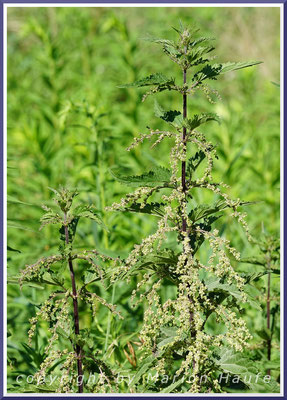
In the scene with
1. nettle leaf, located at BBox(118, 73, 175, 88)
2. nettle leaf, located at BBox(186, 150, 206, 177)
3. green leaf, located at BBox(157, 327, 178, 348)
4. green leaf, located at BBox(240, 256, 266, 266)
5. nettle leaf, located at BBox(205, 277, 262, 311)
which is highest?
nettle leaf, located at BBox(118, 73, 175, 88)

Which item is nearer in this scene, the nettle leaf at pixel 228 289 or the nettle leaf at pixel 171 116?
the nettle leaf at pixel 228 289

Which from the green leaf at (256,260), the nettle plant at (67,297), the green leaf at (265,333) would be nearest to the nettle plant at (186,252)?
the nettle plant at (67,297)

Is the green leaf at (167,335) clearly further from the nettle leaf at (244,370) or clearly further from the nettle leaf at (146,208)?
the nettle leaf at (146,208)

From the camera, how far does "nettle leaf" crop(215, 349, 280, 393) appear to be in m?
2.19

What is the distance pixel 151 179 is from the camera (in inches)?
85.4

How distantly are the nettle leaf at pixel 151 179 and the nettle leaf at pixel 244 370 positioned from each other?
683mm

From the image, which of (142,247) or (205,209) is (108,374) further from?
(205,209)

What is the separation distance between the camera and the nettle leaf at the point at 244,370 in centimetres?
219

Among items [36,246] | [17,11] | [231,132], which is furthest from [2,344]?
[17,11]

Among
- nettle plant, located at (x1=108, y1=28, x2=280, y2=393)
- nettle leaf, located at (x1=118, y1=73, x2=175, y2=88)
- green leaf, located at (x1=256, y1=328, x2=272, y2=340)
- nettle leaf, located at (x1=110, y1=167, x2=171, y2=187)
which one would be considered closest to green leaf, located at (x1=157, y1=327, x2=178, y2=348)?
nettle plant, located at (x1=108, y1=28, x2=280, y2=393)

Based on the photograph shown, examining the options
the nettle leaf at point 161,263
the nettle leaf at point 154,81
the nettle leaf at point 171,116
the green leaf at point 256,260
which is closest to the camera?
the nettle leaf at point 154,81

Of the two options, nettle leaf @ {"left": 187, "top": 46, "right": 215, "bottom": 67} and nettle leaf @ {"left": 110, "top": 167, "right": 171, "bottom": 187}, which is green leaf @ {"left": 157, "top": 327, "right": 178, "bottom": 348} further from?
nettle leaf @ {"left": 187, "top": 46, "right": 215, "bottom": 67}

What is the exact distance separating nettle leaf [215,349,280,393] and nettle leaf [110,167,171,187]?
0.68 meters

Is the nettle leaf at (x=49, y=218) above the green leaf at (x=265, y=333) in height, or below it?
above
